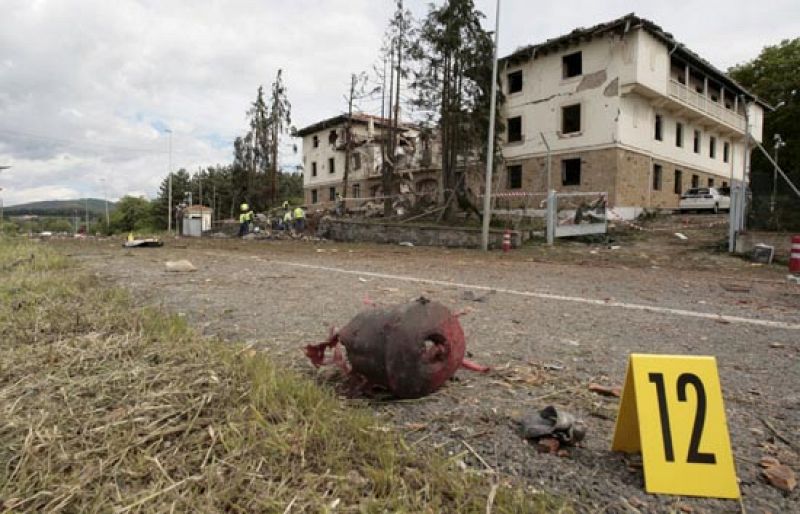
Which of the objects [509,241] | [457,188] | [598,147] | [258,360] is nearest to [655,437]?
[258,360]

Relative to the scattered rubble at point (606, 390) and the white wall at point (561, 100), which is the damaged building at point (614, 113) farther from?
the scattered rubble at point (606, 390)

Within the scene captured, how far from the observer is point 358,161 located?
3819 centimetres

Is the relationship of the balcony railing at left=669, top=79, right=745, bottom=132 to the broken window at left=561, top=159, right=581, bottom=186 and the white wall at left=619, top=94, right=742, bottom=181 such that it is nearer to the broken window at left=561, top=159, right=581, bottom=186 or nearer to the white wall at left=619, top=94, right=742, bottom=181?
the white wall at left=619, top=94, right=742, bottom=181

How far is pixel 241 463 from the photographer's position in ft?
4.89

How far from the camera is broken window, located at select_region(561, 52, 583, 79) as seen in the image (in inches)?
944

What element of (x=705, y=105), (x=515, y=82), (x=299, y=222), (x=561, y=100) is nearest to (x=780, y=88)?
(x=705, y=105)

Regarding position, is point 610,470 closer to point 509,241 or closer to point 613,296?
point 613,296

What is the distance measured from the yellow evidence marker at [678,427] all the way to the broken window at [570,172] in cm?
2402

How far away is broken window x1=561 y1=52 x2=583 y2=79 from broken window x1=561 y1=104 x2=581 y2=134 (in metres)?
1.64

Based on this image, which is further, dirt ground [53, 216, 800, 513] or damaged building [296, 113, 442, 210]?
damaged building [296, 113, 442, 210]

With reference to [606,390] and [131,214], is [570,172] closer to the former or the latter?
[606,390]

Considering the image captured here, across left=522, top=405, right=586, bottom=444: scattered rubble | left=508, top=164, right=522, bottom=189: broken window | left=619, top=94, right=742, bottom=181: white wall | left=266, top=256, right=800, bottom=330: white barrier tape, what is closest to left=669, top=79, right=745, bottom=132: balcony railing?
left=619, top=94, right=742, bottom=181: white wall

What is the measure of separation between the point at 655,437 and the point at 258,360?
1.80 m

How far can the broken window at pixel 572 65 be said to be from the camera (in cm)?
2397
